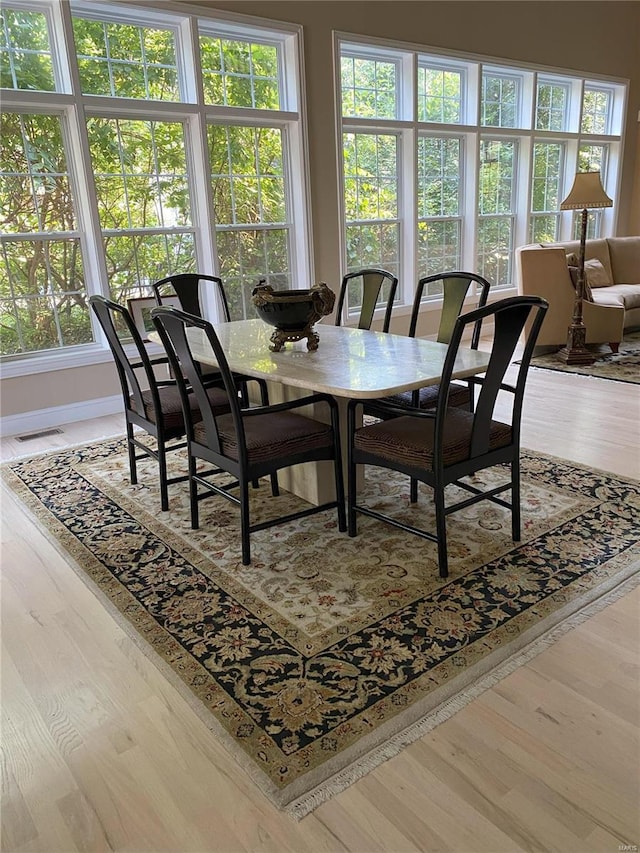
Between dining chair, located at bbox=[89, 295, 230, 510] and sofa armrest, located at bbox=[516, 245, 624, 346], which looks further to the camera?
sofa armrest, located at bbox=[516, 245, 624, 346]

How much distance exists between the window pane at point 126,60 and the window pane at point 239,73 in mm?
266

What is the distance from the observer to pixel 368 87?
18.9 ft

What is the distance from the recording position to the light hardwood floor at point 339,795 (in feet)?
4.75

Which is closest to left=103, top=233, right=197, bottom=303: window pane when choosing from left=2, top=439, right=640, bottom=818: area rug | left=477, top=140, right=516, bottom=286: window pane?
left=2, top=439, right=640, bottom=818: area rug

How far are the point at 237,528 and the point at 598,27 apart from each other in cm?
780

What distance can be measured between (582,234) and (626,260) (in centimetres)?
195

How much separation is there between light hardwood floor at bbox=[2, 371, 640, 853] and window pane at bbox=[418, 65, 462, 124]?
5.36 metres

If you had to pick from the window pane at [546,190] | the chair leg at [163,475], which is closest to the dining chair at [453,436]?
the chair leg at [163,475]

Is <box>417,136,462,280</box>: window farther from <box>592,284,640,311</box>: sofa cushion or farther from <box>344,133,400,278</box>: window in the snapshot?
<box>592,284,640,311</box>: sofa cushion

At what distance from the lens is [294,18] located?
4996 millimetres

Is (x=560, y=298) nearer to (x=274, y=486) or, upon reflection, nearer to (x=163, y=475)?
(x=274, y=486)

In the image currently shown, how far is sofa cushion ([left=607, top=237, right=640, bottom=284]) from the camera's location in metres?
7.10

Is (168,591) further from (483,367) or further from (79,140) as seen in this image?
(79,140)

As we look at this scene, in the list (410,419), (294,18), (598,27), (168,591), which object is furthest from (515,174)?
(168,591)
